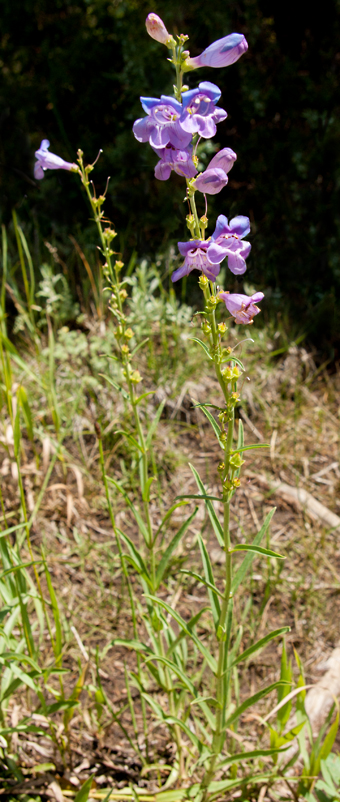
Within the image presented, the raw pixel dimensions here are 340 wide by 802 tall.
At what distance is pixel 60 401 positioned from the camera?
2635mm

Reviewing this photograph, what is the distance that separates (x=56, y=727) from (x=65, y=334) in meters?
1.75

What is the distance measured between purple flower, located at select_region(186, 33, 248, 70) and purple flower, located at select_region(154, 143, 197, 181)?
194 millimetres

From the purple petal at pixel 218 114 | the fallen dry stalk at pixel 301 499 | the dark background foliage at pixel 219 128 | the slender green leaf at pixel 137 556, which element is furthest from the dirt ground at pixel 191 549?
the purple petal at pixel 218 114

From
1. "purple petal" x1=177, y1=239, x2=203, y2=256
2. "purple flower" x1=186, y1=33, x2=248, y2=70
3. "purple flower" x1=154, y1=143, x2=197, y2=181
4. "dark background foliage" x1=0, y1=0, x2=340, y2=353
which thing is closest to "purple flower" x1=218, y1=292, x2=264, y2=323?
"purple petal" x1=177, y1=239, x2=203, y2=256

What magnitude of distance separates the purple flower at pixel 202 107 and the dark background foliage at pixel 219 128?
2.27 m

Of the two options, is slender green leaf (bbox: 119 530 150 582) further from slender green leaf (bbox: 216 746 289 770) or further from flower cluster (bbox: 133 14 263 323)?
flower cluster (bbox: 133 14 263 323)

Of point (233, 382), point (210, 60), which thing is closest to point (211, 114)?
point (210, 60)

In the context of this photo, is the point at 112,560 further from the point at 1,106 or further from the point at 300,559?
the point at 1,106

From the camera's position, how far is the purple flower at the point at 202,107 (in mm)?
935

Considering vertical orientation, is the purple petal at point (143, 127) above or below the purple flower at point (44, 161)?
below

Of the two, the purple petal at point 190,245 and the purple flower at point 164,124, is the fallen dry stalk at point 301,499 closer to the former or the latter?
the purple petal at point 190,245

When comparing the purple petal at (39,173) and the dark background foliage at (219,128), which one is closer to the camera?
the purple petal at (39,173)

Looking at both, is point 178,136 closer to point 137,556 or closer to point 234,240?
point 234,240

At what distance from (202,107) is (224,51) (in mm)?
A: 161
